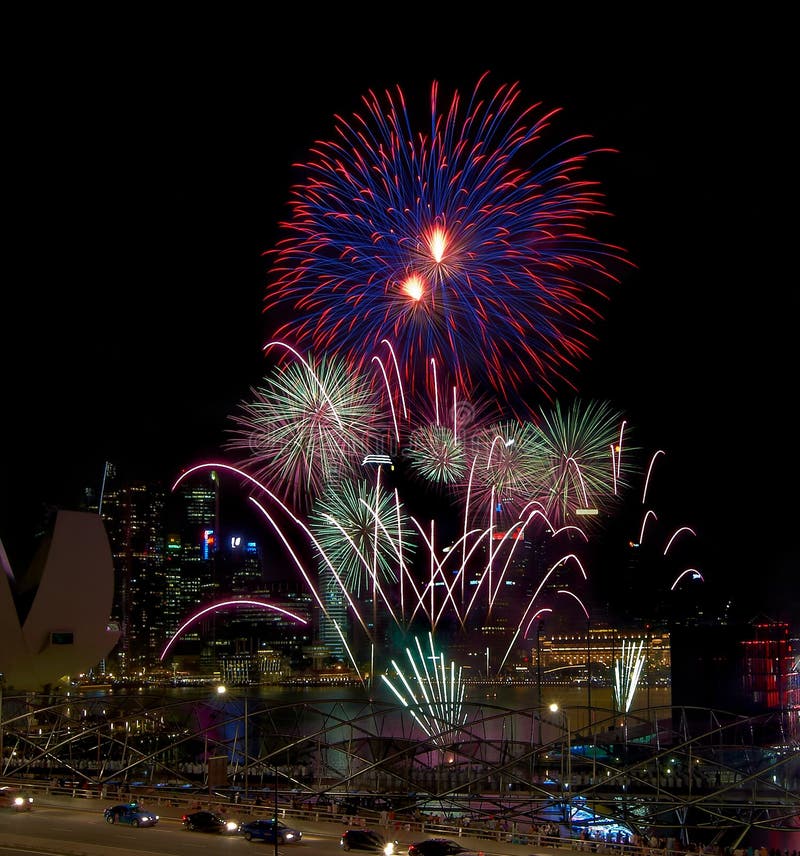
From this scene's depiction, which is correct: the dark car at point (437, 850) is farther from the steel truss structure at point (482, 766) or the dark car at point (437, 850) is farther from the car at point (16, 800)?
the car at point (16, 800)

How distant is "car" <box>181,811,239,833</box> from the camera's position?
2411 cm

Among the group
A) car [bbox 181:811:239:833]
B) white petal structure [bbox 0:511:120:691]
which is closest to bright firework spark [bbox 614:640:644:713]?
white petal structure [bbox 0:511:120:691]

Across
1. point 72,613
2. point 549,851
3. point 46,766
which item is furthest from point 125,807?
point 46,766

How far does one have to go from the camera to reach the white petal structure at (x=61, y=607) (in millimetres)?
40688

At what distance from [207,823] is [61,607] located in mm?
19820

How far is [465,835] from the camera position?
2497cm

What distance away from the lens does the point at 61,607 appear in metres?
41.6

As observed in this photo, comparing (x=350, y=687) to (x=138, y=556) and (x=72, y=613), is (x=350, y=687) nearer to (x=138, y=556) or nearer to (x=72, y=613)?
(x=138, y=556)

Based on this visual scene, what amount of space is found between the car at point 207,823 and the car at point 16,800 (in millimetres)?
5793

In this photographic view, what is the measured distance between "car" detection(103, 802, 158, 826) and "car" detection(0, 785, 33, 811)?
335 centimetres

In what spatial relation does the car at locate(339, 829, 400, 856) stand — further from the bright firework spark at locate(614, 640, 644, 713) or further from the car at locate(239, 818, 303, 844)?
the bright firework spark at locate(614, 640, 644, 713)

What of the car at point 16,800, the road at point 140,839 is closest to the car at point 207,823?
the road at point 140,839

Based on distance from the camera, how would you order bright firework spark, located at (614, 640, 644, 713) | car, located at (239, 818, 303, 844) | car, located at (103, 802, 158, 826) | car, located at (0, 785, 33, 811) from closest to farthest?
car, located at (239, 818, 303, 844)
car, located at (103, 802, 158, 826)
car, located at (0, 785, 33, 811)
bright firework spark, located at (614, 640, 644, 713)

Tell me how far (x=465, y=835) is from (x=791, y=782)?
2005 centimetres
